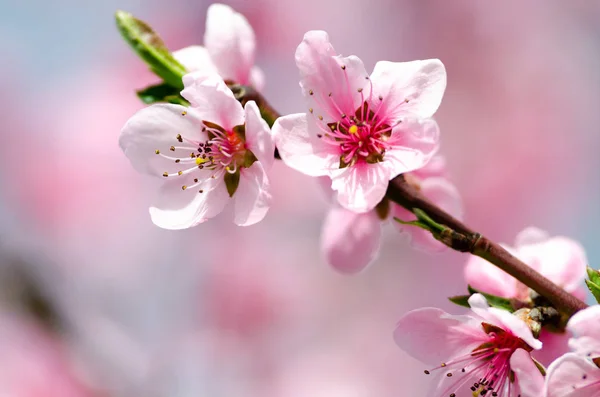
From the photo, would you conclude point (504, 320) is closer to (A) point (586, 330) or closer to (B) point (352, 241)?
(A) point (586, 330)

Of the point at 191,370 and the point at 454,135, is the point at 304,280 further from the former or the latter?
the point at 454,135

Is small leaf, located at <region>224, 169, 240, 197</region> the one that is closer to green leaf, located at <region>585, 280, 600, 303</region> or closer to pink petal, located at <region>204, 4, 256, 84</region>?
pink petal, located at <region>204, 4, 256, 84</region>

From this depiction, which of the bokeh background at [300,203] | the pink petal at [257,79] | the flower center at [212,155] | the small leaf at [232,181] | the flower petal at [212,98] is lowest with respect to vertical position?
the bokeh background at [300,203]

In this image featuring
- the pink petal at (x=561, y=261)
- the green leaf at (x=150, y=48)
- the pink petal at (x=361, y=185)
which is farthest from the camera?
the pink petal at (x=561, y=261)

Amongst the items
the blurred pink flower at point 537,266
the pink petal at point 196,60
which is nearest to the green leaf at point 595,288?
the blurred pink flower at point 537,266

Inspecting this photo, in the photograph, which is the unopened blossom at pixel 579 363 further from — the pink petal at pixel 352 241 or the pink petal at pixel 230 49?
the pink petal at pixel 230 49

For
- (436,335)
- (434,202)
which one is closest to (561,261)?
(434,202)
